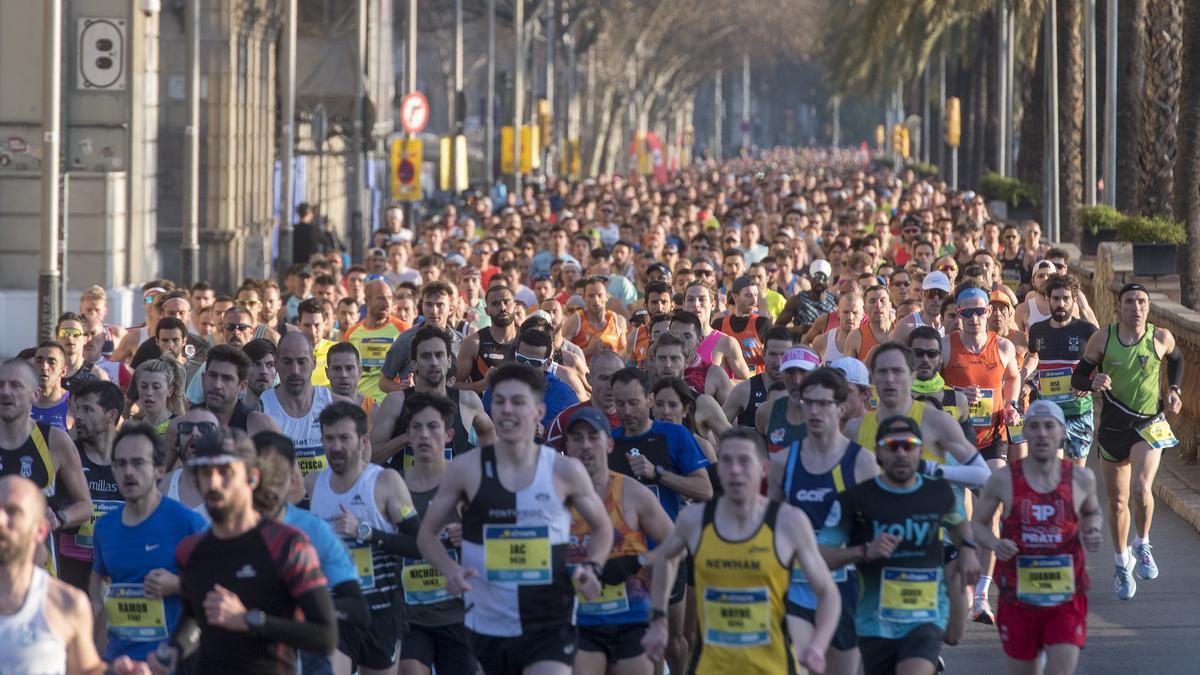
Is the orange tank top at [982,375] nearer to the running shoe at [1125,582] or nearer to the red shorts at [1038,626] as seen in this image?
the running shoe at [1125,582]

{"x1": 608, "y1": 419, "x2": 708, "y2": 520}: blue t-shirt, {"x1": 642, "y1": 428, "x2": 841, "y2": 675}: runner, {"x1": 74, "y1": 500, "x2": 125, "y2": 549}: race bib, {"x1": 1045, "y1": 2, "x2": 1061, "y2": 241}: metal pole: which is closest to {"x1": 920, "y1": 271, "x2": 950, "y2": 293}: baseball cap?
{"x1": 608, "y1": 419, "x2": 708, "y2": 520}: blue t-shirt

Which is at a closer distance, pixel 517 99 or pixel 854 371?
pixel 854 371

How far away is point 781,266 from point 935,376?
309 inches

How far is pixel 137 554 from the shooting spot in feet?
25.8

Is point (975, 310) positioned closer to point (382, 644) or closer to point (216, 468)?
point (382, 644)

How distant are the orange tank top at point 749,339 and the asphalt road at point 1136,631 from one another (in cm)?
237

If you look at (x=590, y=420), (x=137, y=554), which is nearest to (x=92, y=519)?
(x=137, y=554)

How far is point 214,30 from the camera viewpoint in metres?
36.9

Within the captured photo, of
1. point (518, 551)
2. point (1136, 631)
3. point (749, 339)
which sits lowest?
point (1136, 631)

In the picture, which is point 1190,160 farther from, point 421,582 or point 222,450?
point 222,450

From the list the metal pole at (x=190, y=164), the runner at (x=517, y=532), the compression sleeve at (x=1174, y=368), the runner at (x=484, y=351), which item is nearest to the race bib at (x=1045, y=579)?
the runner at (x=517, y=532)

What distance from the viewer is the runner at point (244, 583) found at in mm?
6473

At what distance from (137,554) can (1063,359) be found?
799 centimetres

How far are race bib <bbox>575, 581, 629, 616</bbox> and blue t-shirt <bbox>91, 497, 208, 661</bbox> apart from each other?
1.64 meters
